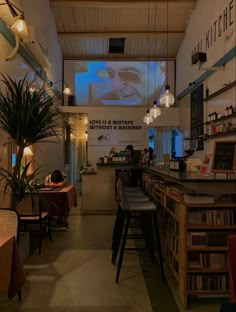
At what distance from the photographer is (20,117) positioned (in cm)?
344

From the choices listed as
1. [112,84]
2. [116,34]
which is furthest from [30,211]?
[112,84]

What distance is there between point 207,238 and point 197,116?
5.04m

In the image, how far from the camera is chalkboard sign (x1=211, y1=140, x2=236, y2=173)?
2805 millimetres

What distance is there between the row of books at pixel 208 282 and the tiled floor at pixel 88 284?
0.49ft

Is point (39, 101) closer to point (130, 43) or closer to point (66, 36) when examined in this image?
point (66, 36)

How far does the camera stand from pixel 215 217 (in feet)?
9.20

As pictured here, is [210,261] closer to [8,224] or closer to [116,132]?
[8,224]

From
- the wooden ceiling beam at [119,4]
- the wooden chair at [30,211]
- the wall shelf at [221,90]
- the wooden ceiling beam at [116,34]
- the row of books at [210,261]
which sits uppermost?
the wooden ceiling beam at [119,4]

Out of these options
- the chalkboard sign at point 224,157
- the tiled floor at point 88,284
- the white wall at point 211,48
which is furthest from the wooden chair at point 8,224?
the white wall at point 211,48

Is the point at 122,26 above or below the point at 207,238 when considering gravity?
above

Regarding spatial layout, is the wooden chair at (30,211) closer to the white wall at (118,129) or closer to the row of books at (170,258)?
the row of books at (170,258)

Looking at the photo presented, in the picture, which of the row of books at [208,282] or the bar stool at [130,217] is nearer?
the row of books at [208,282]

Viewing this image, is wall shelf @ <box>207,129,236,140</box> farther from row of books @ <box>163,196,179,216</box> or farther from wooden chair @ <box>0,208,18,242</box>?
wooden chair @ <box>0,208,18,242</box>

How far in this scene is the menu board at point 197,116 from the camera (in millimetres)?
7137
